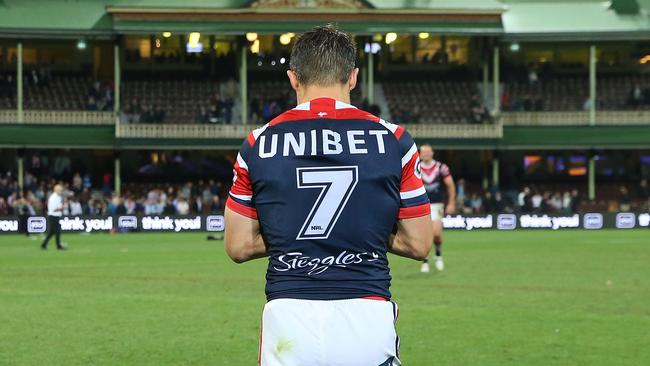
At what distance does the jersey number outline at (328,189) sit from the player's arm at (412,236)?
0.34 metres

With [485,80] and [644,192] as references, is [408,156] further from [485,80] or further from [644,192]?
[485,80]

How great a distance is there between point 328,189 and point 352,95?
170 ft

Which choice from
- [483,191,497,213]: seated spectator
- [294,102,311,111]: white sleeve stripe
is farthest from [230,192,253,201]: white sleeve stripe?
[483,191,497,213]: seated spectator

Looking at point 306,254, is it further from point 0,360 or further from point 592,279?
point 592,279

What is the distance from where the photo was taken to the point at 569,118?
55.2m

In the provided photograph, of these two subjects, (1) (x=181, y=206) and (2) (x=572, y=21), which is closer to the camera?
(1) (x=181, y=206)

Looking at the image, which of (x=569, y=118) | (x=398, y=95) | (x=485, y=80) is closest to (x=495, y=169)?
(x=569, y=118)

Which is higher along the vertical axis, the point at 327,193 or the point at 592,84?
the point at 592,84

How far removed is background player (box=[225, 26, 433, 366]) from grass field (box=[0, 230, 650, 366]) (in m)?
6.70

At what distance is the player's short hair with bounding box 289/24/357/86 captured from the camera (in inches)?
186

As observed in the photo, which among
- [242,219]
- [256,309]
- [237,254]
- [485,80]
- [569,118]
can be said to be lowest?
[256,309]

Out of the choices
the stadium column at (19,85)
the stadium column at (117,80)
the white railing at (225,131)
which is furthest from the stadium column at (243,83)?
the stadium column at (19,85)

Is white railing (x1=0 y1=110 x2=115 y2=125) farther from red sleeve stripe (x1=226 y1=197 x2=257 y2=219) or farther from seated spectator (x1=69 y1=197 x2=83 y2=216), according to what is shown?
red sleeve stripe (x1=226 y1=197 x2=257 y2=219)

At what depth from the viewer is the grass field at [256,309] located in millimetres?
11953
